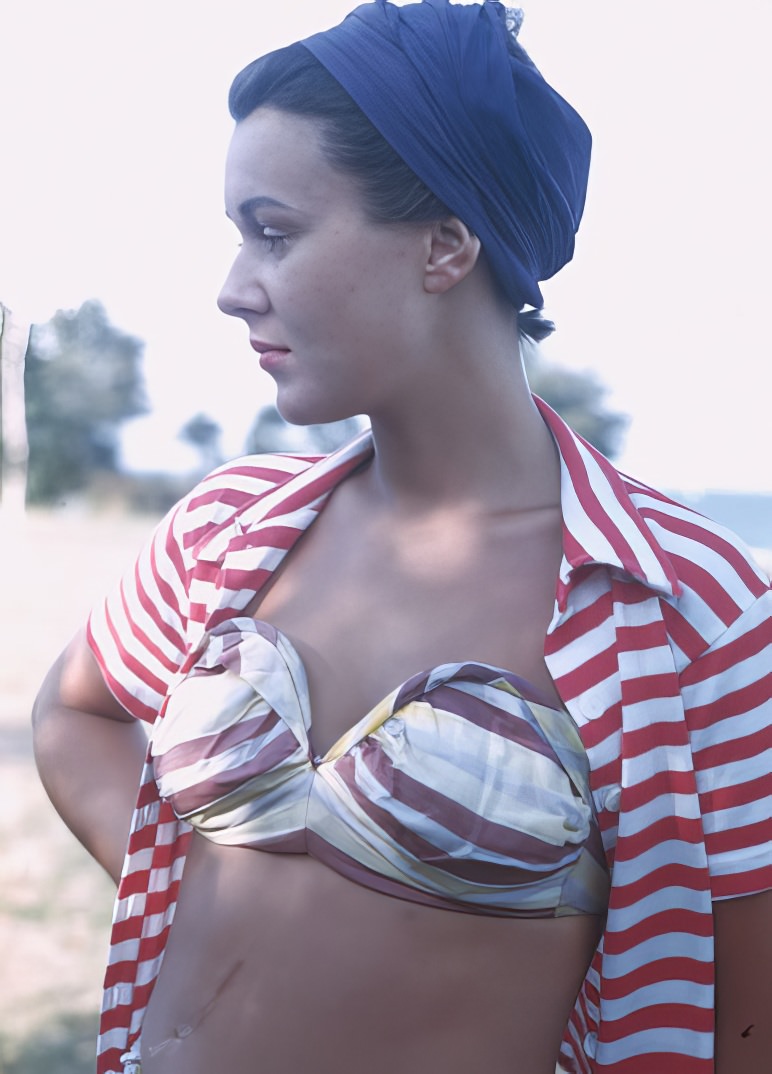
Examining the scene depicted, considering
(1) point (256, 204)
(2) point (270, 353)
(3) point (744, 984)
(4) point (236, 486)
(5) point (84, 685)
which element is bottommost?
(3) point (744, 984)

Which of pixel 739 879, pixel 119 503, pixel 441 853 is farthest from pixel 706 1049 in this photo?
pixel 119 503

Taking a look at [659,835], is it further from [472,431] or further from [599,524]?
[472,431]

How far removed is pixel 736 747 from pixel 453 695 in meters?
0.22

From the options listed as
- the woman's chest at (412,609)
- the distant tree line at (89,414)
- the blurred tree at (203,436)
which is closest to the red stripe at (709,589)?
the woman's chest at (412,609)

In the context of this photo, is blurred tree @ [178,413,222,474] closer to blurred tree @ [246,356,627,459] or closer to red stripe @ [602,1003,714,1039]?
blurred tree @ [246,356,627,459]

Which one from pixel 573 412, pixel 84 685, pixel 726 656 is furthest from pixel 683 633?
pixel 573 412

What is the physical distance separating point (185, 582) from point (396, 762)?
367mm

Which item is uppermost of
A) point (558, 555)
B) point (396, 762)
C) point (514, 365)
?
point (514, 365)

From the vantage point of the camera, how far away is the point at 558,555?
99cm

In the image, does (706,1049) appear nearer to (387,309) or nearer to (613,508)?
(613,508)

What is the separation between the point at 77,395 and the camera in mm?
4691

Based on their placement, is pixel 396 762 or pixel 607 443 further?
pixel 607 443

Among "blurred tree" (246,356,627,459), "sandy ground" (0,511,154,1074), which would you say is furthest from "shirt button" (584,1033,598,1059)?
"blurred tree" (246,356,627,459)

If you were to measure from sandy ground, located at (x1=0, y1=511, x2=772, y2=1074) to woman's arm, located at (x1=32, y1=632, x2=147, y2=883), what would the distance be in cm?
152
